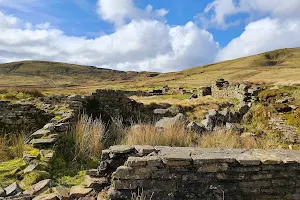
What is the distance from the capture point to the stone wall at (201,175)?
4.41m

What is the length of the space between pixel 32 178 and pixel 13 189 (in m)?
0.57

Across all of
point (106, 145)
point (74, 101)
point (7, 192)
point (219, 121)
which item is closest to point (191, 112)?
point (219, 121)

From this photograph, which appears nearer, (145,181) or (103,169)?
(145,181)

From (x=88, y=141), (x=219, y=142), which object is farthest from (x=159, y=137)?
(x=88, y=141)

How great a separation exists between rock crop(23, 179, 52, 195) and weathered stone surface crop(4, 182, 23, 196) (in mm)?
134

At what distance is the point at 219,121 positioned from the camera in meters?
12.5

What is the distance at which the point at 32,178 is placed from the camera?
528 centimetres

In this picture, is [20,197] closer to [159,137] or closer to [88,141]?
[88,141]

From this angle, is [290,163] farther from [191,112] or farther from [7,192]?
[191,112]

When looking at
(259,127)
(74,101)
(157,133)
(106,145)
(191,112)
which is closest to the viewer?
(157,133)

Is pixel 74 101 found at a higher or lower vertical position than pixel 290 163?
higher

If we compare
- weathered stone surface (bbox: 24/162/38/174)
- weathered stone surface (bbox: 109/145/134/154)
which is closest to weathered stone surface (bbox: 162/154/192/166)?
weathered stone surface (bbox: 109/145/134/154)

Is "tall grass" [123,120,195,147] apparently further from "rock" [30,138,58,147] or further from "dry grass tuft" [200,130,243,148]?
"rock" [30,138,58,147]

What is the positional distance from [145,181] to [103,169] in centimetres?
90
